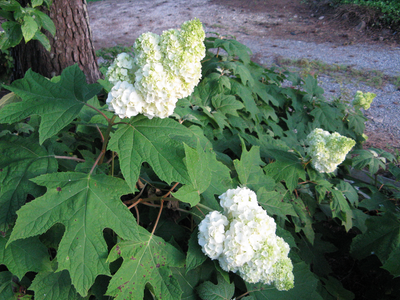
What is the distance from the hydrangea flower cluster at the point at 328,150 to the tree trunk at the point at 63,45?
278cm

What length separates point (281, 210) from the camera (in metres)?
1.87

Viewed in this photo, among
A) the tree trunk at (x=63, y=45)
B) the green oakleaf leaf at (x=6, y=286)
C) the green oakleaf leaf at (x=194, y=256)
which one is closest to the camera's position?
the green oakleaf leaf at (x=194, y=256)

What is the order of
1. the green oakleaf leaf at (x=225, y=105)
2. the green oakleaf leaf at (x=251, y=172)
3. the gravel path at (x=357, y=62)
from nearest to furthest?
the green oakleaf leaf at (x=251, y=172) < the green oakleaf leaf at (x=225, y=105) < the gravel path at (x=357, y=62)

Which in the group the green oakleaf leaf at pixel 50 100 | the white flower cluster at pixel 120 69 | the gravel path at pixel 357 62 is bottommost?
the gravel path at pixel 357 62

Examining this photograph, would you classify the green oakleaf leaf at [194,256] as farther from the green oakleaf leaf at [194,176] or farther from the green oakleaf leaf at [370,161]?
the green oakleaf leaf at [370,161]

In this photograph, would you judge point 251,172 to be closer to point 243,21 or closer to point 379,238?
point 379,238

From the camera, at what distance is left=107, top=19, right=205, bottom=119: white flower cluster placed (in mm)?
1317

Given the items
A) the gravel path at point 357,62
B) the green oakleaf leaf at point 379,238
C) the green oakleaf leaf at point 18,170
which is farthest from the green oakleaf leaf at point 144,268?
the gravel path at point 357,62

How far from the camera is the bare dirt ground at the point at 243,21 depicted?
10.2 metres

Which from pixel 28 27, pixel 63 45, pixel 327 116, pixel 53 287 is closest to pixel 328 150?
pixel 327 116

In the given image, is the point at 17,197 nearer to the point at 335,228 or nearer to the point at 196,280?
the point at 196,280

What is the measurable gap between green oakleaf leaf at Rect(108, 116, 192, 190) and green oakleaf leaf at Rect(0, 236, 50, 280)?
0.73 metres

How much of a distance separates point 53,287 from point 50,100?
1.02 metres

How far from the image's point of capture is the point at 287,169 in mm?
2379
